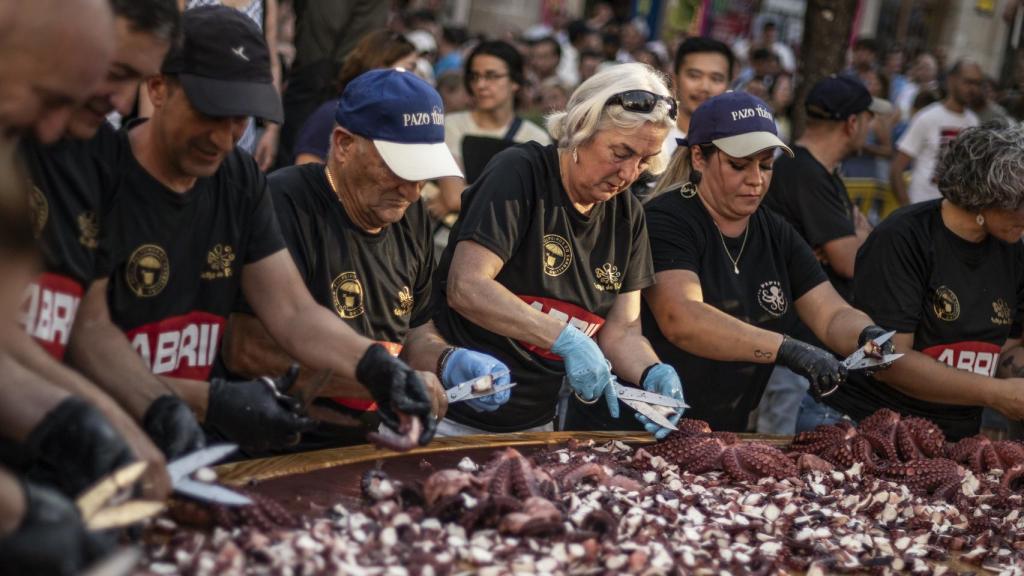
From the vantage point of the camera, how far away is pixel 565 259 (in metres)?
4.18

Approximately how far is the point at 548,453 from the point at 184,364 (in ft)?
3.84

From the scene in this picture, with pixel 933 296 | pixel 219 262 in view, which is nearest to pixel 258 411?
pixel 219 262

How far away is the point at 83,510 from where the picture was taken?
2258 mm

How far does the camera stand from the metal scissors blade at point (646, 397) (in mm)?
3977

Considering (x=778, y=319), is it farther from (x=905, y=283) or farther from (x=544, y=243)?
(x=544, y=243)

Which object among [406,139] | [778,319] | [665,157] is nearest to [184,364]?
[406,139]

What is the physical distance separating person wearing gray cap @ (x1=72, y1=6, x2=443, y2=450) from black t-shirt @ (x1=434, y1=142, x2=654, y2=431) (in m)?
0.89

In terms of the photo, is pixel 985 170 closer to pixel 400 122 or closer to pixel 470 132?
pixel 400 122

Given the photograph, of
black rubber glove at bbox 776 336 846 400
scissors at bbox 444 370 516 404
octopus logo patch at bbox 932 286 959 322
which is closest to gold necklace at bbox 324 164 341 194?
scissors at bbox 444 370 516 404

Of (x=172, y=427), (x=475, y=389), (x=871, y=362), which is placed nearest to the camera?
(x=172, y=427)

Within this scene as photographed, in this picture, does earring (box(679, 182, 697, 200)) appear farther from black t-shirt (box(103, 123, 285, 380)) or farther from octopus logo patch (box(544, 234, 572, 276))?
black t-shirt (box(103, 123, 285, 380))

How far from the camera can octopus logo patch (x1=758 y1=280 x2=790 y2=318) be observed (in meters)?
4.75

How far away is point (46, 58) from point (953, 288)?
3.74 meters

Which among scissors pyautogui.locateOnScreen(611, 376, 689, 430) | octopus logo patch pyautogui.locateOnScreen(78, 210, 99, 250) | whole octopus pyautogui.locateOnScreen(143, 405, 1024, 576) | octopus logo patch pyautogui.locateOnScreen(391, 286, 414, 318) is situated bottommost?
whole octopus pyautogui.locateOnScreen(143, 405, 1024, 576)
